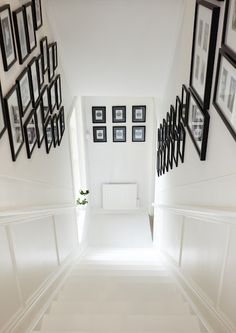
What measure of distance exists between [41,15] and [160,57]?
1.61 meters

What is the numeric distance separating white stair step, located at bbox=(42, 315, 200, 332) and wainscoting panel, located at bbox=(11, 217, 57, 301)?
32cm

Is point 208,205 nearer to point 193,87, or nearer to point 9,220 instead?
point 193,87

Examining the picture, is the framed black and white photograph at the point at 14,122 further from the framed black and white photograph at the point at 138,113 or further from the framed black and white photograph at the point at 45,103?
the framed black and white photograph at the point at 138,113

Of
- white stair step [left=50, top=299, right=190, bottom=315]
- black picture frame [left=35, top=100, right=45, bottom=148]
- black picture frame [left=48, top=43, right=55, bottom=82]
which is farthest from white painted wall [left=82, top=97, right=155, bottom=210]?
white stair step [left=50, top=299, right=190, bottom=315]

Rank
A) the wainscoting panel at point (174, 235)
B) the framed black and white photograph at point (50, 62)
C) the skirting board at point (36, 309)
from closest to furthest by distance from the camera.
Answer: the skirting board at point (36, 309)
the framed black and white photograph at point (50, 62)
the wainscoting panel at point (174, 235)

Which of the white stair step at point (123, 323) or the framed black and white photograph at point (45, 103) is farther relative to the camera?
the framed black and white photograph at point (45, 103)

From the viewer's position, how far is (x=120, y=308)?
7.60 feet

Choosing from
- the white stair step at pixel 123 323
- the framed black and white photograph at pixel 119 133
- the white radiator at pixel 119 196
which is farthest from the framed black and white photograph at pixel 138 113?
the white stair step at pixel 123 323

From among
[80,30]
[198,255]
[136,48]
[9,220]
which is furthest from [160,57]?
[9,220]

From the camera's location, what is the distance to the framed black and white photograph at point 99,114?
6375 mm

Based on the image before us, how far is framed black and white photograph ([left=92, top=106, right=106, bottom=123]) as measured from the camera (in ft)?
20.9

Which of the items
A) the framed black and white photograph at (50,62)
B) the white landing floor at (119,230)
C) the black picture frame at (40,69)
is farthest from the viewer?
the white landing floor at (119,230)

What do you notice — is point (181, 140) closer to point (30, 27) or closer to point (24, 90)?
point (24, 90)

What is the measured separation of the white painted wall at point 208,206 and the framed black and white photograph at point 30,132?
53.9 inches
